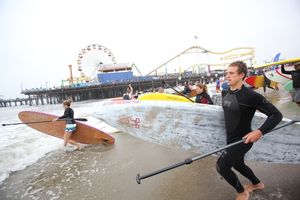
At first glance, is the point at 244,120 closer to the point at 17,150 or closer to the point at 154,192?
the point at 154,192

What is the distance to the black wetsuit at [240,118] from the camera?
2.03 m

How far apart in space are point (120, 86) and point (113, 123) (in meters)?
40.5

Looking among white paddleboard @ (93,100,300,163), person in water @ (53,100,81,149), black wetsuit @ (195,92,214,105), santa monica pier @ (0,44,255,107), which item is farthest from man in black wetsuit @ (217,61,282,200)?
santa monica pier @ (0,44,255,107)

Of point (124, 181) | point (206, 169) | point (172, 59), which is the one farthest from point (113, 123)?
point (172, 59)

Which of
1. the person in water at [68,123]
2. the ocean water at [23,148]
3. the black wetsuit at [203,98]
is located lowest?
the ocean water at [23,148]

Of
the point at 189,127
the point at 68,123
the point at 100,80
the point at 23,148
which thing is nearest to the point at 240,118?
the point at 189,127

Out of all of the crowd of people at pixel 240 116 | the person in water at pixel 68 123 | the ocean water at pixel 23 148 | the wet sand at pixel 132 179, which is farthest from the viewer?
the person in water at pixel 68 123

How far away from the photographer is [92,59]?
5175 centimetres

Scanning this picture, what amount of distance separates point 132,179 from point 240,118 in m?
2.31

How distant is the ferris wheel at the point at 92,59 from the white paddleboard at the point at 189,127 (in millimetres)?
49456

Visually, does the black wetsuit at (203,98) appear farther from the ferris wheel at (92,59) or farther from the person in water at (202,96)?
the ferris wheel at (92,59)

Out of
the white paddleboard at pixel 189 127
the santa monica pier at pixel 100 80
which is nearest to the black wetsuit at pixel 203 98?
the white paddleboard at pixel 189 127

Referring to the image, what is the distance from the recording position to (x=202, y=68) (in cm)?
8031

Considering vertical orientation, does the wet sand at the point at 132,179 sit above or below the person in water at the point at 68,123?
below
